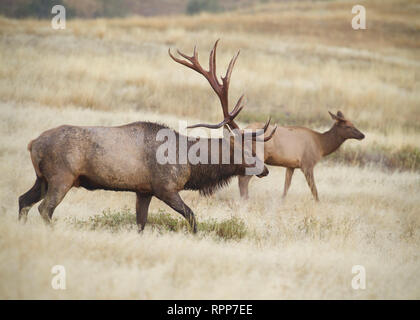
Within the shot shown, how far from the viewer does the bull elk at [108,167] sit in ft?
23.6

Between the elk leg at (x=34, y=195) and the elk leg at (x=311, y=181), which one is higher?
the elk leg at (x=34, y=195)

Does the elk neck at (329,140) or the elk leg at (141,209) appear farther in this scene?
the elk neck at (329,140)

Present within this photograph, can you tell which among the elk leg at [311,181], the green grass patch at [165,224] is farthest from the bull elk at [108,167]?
the elk leg at [311,181]

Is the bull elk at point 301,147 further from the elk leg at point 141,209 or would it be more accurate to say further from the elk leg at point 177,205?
the elk leg at point 177,205

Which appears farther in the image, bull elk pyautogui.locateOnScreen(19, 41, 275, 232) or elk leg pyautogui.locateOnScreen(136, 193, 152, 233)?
elk leg pyautogui.locateOnScreen(136, 193, 152, 233)

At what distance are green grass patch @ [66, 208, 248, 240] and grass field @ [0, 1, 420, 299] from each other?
30mm

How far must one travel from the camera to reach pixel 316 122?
60.2 feet

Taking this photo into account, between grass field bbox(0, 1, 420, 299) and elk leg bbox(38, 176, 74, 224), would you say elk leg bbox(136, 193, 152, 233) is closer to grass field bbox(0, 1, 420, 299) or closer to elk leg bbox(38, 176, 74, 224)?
grass field bbox(0, 1, 420, 299)

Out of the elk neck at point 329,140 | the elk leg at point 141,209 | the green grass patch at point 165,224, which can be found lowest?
the green grass patch at point 165,224

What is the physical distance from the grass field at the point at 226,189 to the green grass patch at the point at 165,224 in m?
0.03

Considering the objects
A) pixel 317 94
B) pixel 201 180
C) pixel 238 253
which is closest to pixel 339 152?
pixel 317 94

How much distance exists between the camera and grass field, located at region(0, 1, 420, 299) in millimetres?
5997

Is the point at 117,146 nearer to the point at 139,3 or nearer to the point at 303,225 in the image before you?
the point at 303,225

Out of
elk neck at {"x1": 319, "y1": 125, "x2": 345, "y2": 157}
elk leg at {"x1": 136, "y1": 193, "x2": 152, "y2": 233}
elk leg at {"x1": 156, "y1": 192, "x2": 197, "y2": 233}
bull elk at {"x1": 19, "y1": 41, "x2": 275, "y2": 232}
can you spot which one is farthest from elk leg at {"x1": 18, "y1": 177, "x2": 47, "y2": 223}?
elk neck at {"x1": 319, "y1": 125, "x2": 345, "y2": 157}
